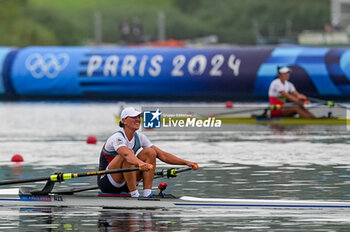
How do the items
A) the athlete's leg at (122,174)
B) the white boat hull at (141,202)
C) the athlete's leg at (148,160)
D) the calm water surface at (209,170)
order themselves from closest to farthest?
1. the calm water surface at (209,170)
2. the white boat hull at (141,202)
3. the athlete's leg at (122,174)
4. the athlete's leg at (148,160)

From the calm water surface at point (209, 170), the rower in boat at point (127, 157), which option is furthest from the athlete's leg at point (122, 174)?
the calm water surface at point (209, 170)

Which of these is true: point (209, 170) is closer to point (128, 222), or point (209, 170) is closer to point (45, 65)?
point (128, 222)

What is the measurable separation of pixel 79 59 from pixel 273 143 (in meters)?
24.1

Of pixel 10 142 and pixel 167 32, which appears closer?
pixel 10 142

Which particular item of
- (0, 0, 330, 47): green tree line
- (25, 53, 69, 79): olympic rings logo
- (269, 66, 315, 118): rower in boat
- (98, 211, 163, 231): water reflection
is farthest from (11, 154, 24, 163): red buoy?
(0, 0, 330, 47): green tree line

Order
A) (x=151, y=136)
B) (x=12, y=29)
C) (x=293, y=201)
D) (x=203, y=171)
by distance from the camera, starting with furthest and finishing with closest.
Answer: (x=12, y=29), (x=151, y=136), (x=203, y=171), (x=293, y=201)

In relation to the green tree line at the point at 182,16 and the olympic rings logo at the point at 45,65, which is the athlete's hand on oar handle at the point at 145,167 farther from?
the green tree line at the point at 182,16

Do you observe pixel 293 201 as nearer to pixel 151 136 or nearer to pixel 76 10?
pixel 151 136

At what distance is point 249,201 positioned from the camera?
1555cm

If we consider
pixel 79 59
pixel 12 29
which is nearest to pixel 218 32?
pixel 12 29

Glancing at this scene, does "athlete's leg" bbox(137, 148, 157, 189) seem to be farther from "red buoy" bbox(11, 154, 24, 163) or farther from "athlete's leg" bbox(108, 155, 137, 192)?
"red buoy" bbox(11, 154, 24, 163)

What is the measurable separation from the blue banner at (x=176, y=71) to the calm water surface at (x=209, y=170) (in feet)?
30.0

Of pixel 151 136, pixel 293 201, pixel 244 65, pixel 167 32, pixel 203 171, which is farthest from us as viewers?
pixel 167 32

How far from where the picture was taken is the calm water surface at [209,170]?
14.5 metres
